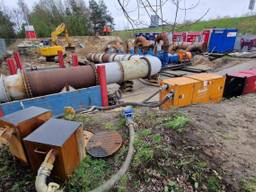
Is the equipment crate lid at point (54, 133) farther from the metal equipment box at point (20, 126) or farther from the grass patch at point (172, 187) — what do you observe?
the grass patch at point (172, 187)

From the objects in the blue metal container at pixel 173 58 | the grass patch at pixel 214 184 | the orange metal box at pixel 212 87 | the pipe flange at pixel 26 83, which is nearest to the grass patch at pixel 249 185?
the grass patch at pixel 214 184

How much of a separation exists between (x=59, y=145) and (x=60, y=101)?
298 centimetres

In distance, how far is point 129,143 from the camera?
196cm

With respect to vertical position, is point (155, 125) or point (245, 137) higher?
point (155, 125)

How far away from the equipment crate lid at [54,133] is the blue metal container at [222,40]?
13588 mm

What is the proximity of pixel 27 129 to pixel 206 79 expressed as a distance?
3.40 metres

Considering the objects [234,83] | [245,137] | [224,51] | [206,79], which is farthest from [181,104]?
[224,51]

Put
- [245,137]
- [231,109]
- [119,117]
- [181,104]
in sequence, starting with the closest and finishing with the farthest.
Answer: [245,137] < [119,117] < [231,109] < [181,104]

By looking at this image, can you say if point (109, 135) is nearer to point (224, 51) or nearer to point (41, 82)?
point (41, 82)

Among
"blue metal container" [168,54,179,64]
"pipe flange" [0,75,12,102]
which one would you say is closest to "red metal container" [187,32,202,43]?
"blue metal container" [168,54,179,64]

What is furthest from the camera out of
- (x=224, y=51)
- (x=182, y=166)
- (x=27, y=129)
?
(x=224, y=51)

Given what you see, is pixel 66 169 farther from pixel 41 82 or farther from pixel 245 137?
pixel 41 82

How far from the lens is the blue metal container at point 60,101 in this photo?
366cm

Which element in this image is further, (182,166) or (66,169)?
(182,166)
